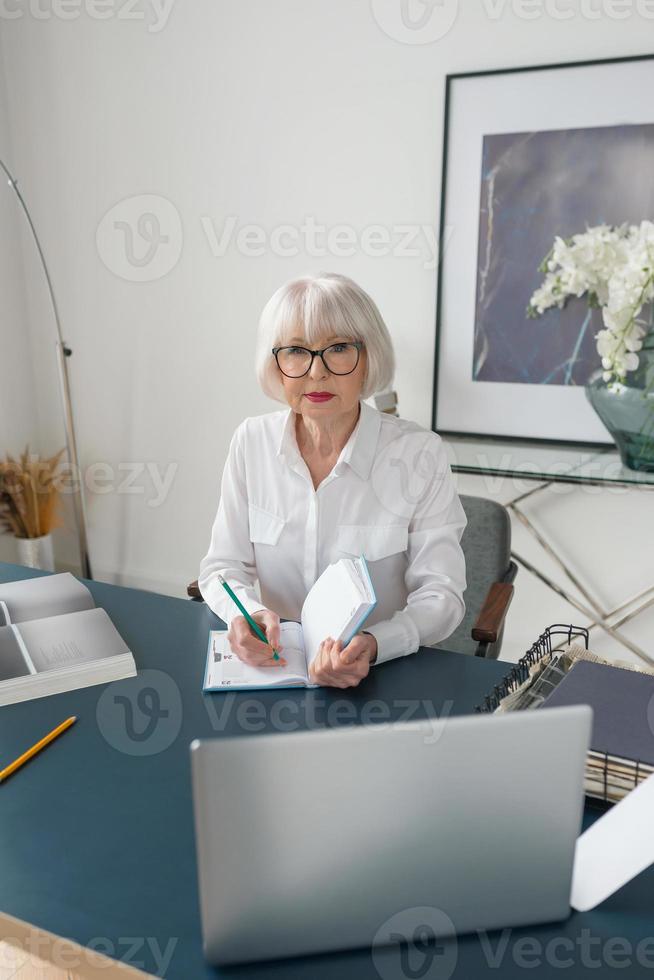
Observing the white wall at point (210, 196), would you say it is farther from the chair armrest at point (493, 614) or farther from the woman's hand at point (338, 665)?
the woman's hand at point (338, 665)

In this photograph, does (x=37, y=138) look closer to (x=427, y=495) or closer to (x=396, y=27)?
(x=396, y=27)

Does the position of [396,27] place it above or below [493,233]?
above

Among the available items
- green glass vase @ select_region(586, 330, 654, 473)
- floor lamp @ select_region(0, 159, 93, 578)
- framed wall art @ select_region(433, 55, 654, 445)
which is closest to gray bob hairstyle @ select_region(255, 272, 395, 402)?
green glass vase @ select_region(586, 330, 654, 473)

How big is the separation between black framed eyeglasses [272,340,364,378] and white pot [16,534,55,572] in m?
2.23

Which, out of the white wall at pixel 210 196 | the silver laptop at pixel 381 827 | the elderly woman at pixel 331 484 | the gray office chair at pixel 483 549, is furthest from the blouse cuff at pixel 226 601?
the white wall at pixel 210 196

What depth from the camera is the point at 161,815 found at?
99cm

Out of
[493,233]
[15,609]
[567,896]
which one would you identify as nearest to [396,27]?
[493,233]

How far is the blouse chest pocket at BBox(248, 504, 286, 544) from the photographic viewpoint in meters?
1.75

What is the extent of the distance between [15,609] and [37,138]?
2.65 meters

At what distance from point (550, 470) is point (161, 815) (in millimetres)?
1856

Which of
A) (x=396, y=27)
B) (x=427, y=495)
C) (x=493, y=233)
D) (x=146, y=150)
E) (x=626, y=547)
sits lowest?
(x=626, y=547)

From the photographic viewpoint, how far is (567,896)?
0.81m

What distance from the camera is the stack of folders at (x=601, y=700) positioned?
973 mm

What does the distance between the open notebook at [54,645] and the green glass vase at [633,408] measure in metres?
1.49
